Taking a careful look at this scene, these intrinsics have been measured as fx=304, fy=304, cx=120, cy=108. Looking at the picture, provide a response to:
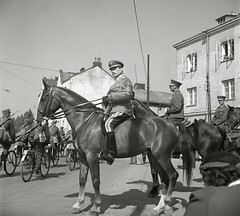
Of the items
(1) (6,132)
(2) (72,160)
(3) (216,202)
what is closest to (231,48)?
(2) (72,160)

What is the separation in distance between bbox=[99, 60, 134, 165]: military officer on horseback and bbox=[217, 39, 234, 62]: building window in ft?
66.2

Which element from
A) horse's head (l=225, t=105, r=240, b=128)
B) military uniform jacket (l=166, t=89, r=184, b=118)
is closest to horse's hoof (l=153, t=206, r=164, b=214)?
military uniform jacket (l=166, t=89, r=184, b=118)

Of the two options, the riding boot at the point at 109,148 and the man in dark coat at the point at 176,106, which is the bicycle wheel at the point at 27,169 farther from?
the man in dark coat at the point at 176,106

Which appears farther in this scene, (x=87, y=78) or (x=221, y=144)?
(x=87, y=78)

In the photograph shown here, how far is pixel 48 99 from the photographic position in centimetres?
662

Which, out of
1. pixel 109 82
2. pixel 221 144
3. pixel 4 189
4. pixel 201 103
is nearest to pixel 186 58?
pixel 201 103

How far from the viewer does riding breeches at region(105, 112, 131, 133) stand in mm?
5744

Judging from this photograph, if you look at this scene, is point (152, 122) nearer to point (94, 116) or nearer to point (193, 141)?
point (94, 116)

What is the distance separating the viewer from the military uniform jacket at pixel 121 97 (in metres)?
5.95

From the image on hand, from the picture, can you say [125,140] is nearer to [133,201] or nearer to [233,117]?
[133,201]

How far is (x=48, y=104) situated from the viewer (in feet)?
21.7

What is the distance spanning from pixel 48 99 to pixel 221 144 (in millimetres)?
5236

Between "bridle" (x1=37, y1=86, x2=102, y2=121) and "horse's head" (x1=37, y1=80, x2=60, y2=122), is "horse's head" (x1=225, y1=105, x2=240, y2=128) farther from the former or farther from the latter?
"horse's head" (x1=37, y1=80, x2=60, y2=122)

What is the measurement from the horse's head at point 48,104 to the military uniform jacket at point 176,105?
2.84 metres
